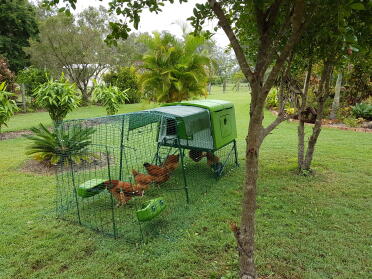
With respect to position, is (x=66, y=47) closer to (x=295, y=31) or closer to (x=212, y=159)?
(x=212, y=159)

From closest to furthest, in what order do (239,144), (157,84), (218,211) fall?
(218,211)
(239,144)
(157,84)

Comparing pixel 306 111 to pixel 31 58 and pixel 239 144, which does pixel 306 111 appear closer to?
pixel 239 144

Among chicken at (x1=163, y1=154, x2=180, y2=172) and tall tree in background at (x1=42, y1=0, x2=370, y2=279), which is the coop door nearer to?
chicken at (x1=163, y1=154, x2=180, y2=172)

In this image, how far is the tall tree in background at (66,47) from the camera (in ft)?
62.4

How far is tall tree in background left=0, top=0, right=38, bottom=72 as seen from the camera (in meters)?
19.4

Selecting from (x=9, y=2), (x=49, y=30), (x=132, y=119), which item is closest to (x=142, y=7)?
(x=132, y=119)

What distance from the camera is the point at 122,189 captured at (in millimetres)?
3822

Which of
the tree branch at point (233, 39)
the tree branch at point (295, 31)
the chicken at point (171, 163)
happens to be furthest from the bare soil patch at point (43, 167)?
the tree branch at point (295, 31)

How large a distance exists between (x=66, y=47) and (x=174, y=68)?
456 inches

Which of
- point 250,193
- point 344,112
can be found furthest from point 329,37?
point 344,112

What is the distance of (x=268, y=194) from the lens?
15.1ft

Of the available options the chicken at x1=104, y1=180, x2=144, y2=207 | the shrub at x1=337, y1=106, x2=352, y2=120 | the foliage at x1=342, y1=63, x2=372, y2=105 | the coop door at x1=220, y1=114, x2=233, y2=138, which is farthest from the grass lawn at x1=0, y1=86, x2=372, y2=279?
the foliage at x1=342, y1=63, x2=372, y2=105

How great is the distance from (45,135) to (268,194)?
4.66 m

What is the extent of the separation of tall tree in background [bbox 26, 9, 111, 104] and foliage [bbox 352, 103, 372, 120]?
16.0 meters
